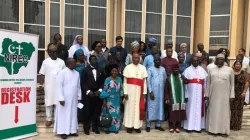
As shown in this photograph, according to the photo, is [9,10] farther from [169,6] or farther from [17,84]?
[169,6]

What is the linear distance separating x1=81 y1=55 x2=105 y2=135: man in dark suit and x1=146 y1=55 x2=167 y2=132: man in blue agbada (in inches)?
44.5

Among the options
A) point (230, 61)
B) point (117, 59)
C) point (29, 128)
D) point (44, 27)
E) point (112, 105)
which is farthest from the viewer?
point (230, 61)

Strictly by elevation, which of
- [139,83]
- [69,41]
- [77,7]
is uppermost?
[77,7]

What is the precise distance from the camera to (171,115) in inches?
253

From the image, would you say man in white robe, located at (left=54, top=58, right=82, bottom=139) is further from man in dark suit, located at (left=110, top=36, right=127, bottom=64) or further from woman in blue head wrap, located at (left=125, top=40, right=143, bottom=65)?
woman in blue head wrap, located at (left=125, top=40, right=143, bottom=65)

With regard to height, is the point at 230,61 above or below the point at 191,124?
above

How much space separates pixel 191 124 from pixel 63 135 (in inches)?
114

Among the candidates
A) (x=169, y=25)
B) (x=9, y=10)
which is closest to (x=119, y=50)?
(x=9, y=10)

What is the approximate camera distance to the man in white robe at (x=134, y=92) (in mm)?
6266

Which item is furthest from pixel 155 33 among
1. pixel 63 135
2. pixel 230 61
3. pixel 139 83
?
pixel 63 135

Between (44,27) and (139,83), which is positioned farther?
(44,27)

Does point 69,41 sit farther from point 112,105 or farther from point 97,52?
point 112,105

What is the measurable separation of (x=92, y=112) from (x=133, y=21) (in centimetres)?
515

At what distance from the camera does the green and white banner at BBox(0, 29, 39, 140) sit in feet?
16.7
